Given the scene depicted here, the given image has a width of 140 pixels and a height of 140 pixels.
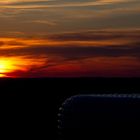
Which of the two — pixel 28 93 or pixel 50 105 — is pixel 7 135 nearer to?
pixel 50 105

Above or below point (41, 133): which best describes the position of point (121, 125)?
above

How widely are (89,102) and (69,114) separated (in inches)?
39.0

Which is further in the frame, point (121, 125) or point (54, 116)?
point (54, 116)

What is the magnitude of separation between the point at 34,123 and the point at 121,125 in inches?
1044

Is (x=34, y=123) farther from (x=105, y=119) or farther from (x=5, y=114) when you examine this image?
(x=105, y=119)

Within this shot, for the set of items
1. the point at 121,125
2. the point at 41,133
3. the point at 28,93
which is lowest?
the point at 28,93

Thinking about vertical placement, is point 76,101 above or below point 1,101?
above

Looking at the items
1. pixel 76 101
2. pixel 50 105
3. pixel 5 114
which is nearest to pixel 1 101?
pixel 50 105

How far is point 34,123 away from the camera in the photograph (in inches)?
2009

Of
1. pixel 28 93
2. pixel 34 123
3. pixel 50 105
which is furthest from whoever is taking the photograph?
pixel 28 93

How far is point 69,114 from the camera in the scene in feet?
86.5

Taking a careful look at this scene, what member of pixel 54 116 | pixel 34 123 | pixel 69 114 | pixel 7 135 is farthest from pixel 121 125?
pixel 54 116

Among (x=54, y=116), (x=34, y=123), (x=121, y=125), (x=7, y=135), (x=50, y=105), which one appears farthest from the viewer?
(x=50, y=105)

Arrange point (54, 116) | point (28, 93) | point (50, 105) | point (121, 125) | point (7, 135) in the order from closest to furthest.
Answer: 1. point (121, 125)
2. point (7, 135)
3. point (54, 116)
4. point (50, 105)
5. point (28, 93)
